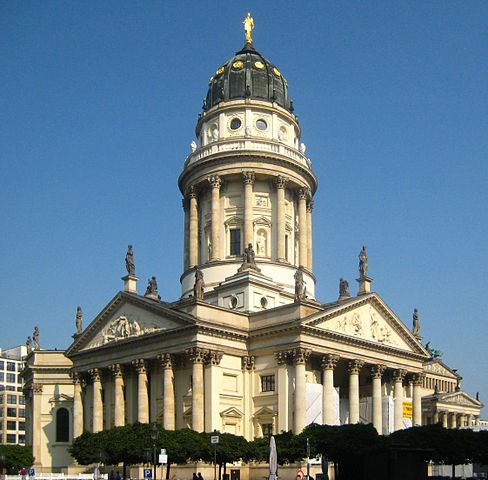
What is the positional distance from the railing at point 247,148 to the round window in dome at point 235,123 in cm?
267

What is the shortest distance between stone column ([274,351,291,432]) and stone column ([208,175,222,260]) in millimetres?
17047

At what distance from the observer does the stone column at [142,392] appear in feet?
221

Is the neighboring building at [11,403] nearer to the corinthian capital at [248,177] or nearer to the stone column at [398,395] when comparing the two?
the corinthian capital at [248,177]

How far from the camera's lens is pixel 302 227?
81875 millimetres

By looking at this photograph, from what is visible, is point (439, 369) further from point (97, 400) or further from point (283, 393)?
point (97, 400)

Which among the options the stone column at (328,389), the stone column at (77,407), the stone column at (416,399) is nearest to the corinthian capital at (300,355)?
the stone column at (328,389)

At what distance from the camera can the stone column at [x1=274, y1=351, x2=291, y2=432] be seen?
62.6 m

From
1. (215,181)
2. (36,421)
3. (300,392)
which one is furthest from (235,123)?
(36,421)

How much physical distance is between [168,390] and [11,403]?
86.9m

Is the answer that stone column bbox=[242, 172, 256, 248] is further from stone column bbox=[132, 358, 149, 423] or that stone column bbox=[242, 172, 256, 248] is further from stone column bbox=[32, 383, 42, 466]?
stone column bbox=[32, 383, 42, 466]

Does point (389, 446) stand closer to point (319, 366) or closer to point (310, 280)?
point (319, 366)

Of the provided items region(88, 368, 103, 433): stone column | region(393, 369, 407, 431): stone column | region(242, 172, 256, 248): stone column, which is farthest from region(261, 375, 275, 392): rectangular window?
region(88, 368, 103, 433): stone column

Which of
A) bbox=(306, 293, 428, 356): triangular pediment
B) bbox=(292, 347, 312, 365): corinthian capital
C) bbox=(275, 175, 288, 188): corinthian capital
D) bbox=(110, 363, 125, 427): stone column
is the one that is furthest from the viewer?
bbox=(275, 175, 288, 188): corinthian capital

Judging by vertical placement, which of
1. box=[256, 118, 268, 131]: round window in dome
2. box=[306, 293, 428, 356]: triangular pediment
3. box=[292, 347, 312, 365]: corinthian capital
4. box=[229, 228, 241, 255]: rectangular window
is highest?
box=[256, 118, 268, 131]: round window in dome
